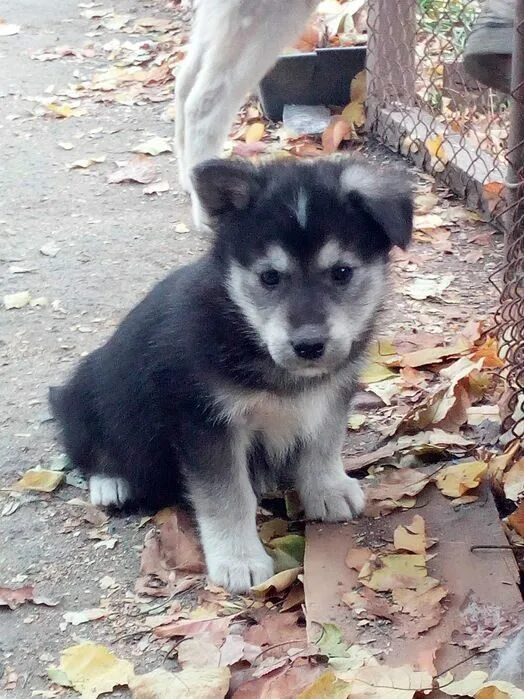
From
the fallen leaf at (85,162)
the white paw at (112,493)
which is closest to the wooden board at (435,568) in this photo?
the white paw at (112,493)

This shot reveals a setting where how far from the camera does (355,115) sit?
609 centimetres

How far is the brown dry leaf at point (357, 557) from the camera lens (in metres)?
2.68

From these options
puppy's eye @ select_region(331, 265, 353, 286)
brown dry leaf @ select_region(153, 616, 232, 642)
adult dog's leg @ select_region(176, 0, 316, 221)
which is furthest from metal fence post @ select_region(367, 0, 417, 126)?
brown dry leaf @ select_region(153, 616, 232, 642)

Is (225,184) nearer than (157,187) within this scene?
Yes

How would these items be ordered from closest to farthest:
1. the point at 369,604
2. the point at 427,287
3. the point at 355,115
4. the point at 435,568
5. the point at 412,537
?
the point at 369,604, the point at 435,568, the point at 412,537, the point at 427,287, the point at 355,115

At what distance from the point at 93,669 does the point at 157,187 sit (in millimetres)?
3680

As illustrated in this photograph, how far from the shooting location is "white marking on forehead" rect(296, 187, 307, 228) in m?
2.46

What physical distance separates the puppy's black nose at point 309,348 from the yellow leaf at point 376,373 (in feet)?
4.09

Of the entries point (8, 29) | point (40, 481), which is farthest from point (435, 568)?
point (8, 29)

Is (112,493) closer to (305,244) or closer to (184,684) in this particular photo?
(184,684)

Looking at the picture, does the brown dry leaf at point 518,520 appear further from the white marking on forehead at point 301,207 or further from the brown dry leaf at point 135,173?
the brown dry leaf at point 135,173

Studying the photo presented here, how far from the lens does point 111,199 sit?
5.62 m

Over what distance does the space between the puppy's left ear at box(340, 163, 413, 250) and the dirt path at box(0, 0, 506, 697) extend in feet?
3.38

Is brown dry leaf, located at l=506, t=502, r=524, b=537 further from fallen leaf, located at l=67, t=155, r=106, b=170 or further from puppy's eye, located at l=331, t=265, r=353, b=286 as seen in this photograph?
fallen leaf, located at l=67, t=155, r=106, b=170
